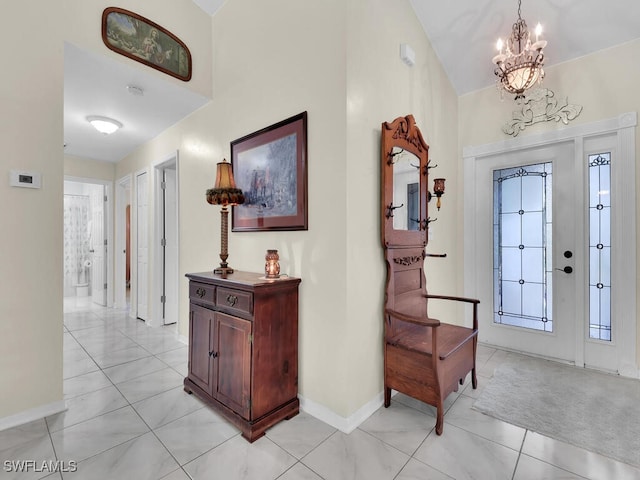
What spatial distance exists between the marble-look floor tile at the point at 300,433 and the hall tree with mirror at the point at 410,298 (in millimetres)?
525

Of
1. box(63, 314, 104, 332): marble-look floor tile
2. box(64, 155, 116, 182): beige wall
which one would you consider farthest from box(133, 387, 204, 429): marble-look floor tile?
box(64, 155, 116, 182): beige wall

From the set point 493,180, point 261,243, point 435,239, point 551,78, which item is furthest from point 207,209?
point 551,78

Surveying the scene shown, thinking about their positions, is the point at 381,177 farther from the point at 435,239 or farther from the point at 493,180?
the point at 493,180

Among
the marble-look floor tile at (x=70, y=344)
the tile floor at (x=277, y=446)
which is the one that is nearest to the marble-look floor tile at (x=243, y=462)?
the tile floor at (x=277, y=446)

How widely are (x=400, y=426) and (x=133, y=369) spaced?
7.71 ft

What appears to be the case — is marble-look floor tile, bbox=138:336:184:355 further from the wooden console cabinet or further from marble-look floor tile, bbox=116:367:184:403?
the wooden console cabinet

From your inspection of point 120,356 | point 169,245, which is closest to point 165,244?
point 169,245

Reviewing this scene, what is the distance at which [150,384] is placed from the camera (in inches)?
95.2

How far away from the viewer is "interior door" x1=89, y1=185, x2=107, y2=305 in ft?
16.5

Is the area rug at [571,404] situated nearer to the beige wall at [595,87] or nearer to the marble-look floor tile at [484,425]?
the marble-look floor tile at [484,425]

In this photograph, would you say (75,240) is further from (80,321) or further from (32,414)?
(32,414)

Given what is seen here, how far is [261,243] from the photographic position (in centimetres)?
239

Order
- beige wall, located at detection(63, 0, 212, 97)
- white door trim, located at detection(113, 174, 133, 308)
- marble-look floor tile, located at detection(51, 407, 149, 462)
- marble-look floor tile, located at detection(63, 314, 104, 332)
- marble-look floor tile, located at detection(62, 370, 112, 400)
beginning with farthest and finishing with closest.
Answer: white door trim, located at detection(113, 174, 133, 308), marble-look floor tile, located at detection(63, 314, 104, 332), marble-look floor tile, located at detection(62, 370, 112, 400), beige wall, located at detection(63, 0, 212, 97), marble-look floor tile, located at detection(51, 407, 149, 462)

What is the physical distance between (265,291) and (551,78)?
3363 mm
